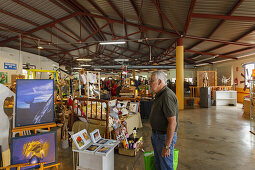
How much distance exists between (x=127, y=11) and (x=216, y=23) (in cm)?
434

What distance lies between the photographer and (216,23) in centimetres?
671

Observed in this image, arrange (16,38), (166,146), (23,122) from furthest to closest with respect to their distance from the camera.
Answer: (16,38) → (23,122) → (166,146)

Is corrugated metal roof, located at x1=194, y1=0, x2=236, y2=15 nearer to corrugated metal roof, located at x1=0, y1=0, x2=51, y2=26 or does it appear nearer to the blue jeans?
the blue jeans

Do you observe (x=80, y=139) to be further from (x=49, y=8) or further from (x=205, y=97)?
(x=205, y=97)

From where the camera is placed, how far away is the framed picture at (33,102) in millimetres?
2180

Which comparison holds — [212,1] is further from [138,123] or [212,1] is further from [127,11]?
[138,123]

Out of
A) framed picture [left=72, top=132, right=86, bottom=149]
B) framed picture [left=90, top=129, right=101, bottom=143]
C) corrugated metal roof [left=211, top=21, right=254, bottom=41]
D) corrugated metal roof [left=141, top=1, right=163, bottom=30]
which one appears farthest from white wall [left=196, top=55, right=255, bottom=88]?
framed picture [left=72, top=132, right=86, bottom=149]

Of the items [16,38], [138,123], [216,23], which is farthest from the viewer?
[16,38]

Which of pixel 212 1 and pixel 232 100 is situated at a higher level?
pixel 212 1

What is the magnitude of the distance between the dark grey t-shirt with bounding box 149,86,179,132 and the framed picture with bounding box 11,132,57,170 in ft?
5.40

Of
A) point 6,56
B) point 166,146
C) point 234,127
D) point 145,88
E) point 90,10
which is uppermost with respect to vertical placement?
point 90,10

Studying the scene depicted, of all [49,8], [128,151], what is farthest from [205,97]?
[49,8]

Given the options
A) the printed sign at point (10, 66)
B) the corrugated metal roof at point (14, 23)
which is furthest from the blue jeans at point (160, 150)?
the printed sign at point (10, 66)

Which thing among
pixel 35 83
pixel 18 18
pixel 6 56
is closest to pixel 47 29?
pixel 18 18
